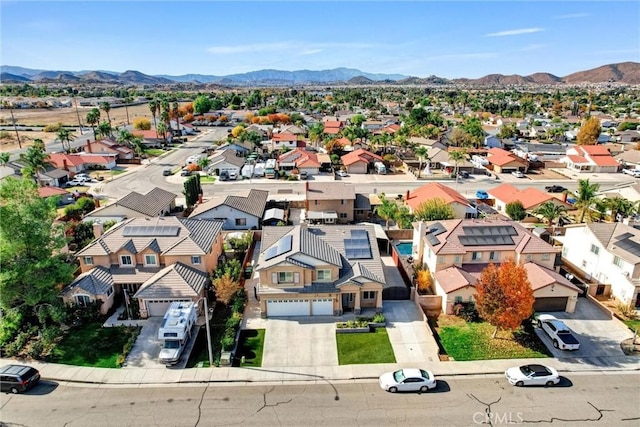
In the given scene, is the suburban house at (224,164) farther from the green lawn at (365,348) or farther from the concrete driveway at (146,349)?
the green lawn at (365,348)

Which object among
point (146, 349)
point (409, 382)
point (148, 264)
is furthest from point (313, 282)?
point (148, 264)

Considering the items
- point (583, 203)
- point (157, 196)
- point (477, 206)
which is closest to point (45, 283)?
point (157, 196)

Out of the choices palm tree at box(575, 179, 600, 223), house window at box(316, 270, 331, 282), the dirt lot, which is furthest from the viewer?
the dirt lot

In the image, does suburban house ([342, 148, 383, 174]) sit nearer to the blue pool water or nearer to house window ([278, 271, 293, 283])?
the blue pool water

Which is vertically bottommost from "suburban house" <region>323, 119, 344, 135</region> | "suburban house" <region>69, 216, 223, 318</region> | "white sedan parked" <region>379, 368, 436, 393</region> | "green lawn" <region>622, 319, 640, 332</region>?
"green lawn" <region>622, 319, 640, 332</region>

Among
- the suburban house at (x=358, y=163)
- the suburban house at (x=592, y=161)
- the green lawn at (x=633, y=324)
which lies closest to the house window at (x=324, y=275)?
the green lawn at (x=633, y=324)

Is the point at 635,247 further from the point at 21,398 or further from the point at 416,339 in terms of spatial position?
the point at 21,398

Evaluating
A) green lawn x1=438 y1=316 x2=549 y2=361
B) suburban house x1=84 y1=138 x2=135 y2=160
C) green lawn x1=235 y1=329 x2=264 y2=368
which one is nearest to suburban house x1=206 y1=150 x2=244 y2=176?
suburban house x1=84 y1=138 x2=135 y2=160
